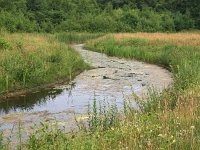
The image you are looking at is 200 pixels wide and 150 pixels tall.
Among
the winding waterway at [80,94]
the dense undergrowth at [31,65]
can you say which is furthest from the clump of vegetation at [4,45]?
the winding waterway at [80,94]

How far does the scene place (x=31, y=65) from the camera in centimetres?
1669

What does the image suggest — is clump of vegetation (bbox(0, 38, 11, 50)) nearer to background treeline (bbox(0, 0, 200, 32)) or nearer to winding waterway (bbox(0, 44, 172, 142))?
winding waterway (bbox(0, 44, 172, 142))

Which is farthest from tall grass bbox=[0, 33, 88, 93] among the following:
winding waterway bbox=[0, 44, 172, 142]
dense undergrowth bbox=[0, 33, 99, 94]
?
winding waterway bbox=[0, 44, 172, 142]

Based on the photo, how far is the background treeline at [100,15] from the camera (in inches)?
2047

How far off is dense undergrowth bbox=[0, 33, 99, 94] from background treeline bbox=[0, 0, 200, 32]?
24814 millimetres

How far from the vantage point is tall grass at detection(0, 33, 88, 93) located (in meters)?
15.6

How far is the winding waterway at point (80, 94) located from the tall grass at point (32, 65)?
2.10ft

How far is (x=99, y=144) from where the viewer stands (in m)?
6.44

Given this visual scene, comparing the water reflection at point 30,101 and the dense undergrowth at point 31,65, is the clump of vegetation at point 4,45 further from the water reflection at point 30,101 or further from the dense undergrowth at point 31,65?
the water reflection at point 30,101

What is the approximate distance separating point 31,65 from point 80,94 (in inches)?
108

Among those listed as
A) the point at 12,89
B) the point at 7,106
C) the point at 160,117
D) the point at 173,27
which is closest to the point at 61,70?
the point at 12,89

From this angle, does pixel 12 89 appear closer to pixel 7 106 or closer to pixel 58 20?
pixel 7 106

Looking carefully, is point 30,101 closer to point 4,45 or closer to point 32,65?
point 32,65

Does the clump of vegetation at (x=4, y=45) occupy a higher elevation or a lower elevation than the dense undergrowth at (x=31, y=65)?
higher
